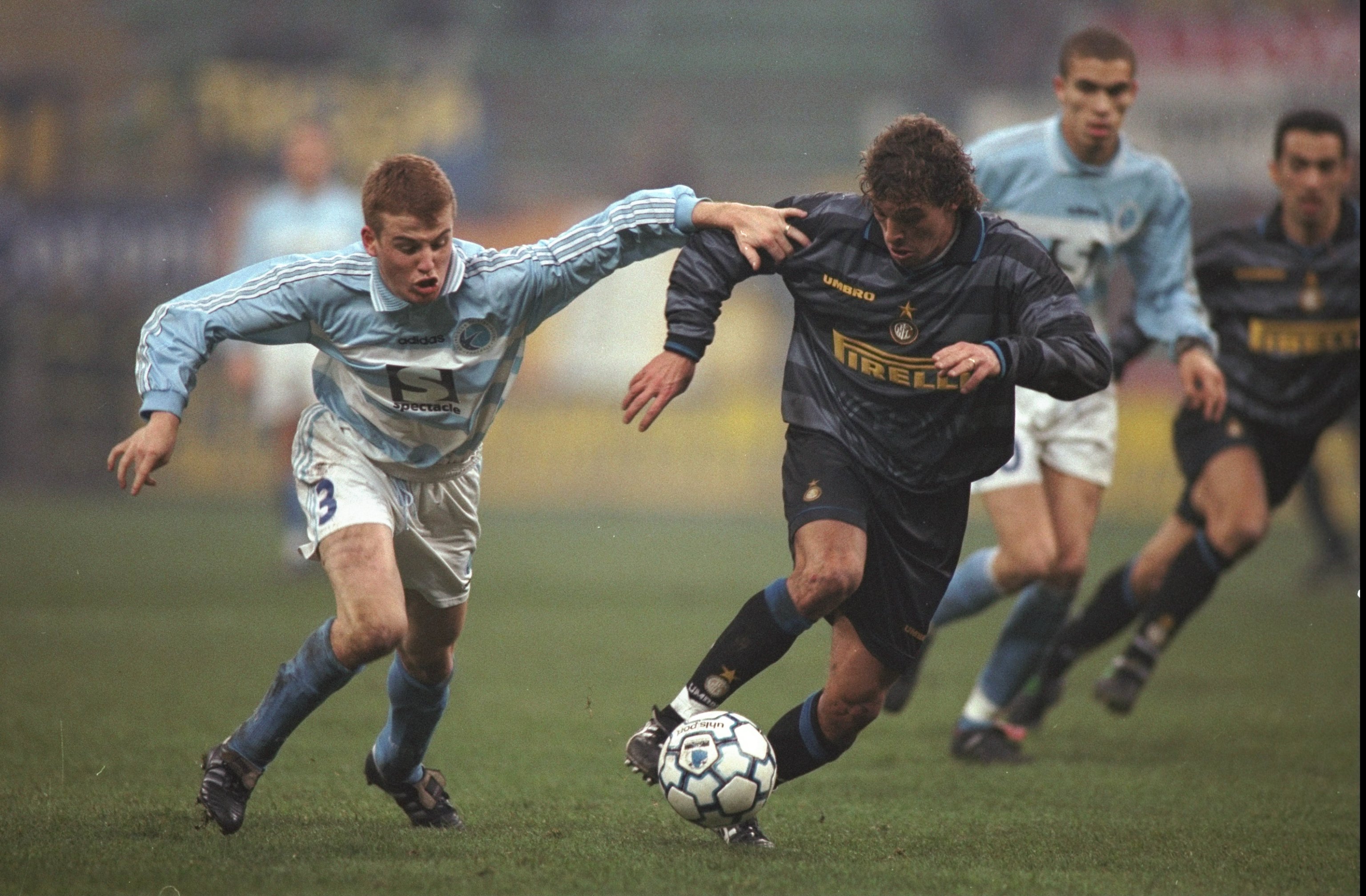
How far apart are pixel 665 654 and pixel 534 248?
11.2 feet

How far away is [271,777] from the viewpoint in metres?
4.65

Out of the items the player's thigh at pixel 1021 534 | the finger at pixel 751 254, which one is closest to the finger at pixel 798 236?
the finger at pixel 751 254

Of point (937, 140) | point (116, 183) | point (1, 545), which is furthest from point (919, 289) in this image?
point (116, 183)

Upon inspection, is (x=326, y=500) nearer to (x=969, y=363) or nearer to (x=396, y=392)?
(x=396, y=392)

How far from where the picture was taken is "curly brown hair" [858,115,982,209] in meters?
3.69

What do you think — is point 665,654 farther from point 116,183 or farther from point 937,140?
point 116,183

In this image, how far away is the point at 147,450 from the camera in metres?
3.53

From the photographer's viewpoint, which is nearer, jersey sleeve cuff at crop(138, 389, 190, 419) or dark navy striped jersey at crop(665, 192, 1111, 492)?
jersey sleeve cuff at crop(138, 389, 190, 419)

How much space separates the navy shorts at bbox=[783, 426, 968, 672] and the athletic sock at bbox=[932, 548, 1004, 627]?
1528 mm

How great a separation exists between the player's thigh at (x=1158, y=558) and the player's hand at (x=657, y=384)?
2774mm

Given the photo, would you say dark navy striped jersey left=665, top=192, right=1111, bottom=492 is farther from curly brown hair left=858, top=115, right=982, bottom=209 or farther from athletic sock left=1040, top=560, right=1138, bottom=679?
athletic sock left=1040, top=560, right=1138, bottom=679

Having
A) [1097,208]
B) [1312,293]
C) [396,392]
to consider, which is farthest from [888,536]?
[1312,293]

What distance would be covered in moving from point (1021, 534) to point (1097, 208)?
1.14m

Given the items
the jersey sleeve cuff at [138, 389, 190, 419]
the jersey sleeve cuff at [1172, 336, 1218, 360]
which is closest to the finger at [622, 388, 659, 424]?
the jersey sleeve cuff at [138, 389, 190, 419]
